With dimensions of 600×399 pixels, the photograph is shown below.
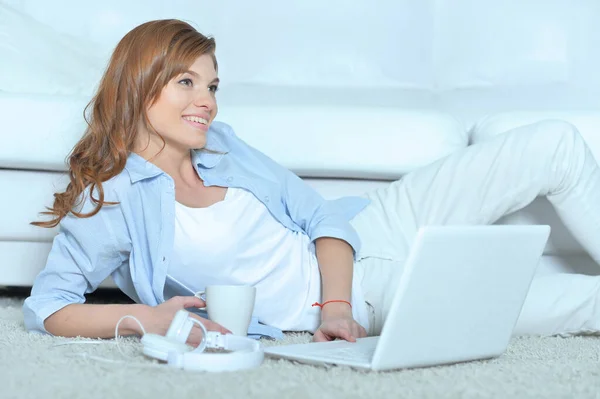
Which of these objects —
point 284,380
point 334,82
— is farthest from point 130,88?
point 334,82

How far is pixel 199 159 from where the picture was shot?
5.20 feet

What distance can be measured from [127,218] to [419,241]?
2.04 ft

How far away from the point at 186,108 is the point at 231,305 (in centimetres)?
43

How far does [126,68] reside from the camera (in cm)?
152

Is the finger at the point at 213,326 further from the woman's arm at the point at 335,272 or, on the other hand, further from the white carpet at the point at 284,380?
the woman's arm at the point at 335,272

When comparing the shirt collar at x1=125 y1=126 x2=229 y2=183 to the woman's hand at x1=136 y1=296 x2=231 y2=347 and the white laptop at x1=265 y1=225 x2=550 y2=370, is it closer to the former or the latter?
the woman's hand at x1=136 y1=296 x2=231 y2=347

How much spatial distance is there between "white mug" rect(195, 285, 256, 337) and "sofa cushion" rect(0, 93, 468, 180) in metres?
0.59

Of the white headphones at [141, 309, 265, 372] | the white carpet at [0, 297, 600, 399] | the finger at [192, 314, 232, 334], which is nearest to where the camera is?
the white carpet at [0, 297, 600, 399]

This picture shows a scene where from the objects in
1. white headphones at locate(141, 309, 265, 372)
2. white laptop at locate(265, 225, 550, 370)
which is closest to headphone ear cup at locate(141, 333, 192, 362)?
white headphones at locate(141, 309, 265, 372)

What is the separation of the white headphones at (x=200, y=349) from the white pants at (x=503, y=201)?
17.3 inches

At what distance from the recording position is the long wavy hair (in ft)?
4.85

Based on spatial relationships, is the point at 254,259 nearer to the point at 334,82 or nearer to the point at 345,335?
the point at 345,335

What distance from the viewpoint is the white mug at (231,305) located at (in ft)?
4.05

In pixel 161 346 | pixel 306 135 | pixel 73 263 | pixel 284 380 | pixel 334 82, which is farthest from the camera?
pixel 334 82
